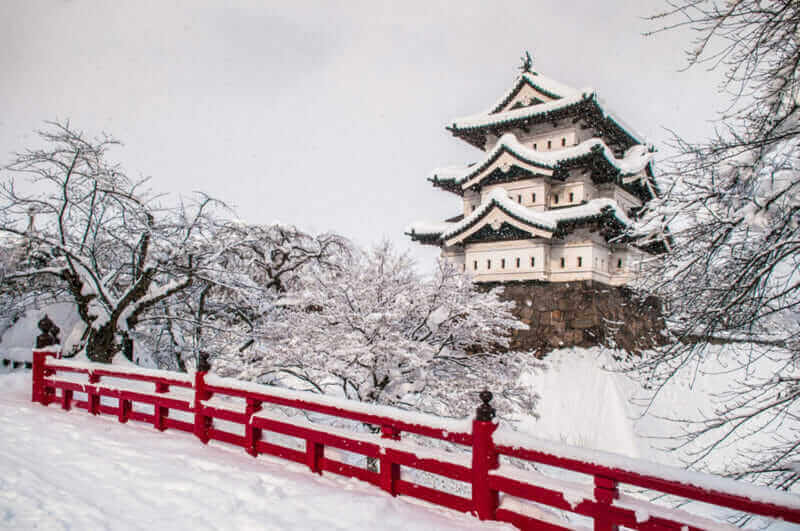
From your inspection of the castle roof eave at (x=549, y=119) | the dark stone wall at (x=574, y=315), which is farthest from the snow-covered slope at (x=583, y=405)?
the castle roof eave at (x=549, y=119)

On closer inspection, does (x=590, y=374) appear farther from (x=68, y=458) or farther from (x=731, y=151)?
(x=68, y=458)

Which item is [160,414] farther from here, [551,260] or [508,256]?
[551,260]

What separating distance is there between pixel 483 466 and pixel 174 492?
119 inches

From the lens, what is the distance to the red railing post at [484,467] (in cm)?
409

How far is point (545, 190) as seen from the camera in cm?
2223

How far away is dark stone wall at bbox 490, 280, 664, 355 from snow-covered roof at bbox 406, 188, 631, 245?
2.84 meters

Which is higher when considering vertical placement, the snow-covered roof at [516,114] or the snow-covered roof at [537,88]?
the snow-covered roof at [537,88]

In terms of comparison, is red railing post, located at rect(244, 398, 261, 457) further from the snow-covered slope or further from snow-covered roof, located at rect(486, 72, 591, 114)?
snow-covered roof, located at rect(486, 72, 591, 114)

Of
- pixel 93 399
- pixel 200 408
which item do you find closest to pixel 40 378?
pixel 93 399

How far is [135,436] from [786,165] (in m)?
8.41

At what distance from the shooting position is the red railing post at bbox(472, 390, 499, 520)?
4.09 meters

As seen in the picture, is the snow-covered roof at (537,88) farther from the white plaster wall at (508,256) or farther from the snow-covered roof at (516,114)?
the white plaster wall at (508,256)

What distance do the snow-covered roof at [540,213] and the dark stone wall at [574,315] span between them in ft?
9.31

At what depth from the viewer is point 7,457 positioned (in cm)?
517
